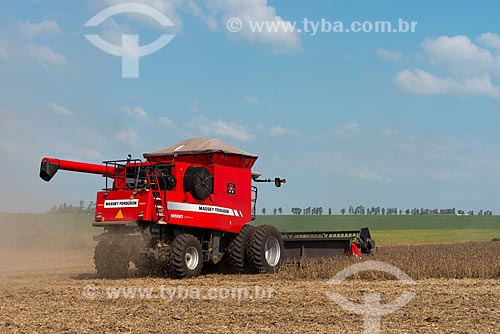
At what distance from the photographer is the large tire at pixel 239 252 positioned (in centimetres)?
1555

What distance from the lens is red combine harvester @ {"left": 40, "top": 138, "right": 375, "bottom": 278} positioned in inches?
550

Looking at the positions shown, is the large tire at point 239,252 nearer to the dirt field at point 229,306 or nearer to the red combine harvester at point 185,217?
the red combine harvester at point 185,217

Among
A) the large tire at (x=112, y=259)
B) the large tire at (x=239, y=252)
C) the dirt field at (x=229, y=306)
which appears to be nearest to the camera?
the dirt field at (x=229, y=306)

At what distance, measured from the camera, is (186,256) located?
1428cm

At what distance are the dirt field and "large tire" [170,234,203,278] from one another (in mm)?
252

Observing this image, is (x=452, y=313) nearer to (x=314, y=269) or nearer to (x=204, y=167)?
(x=314, y=269)

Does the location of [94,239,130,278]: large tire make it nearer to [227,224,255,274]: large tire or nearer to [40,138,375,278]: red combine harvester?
[40,138,375,278]: red combine harvester

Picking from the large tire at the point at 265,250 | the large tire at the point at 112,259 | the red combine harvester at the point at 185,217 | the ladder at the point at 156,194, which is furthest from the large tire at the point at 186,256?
the large tire at the point at 265,250

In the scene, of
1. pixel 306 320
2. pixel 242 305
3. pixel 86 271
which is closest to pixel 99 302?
pixel 242 305

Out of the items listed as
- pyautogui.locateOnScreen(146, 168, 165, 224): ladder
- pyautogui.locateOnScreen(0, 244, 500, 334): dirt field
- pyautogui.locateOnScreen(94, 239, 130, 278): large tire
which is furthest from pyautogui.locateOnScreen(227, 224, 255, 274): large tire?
pyautogui.locateOnScreen(94, 239, 130, 278): large tire

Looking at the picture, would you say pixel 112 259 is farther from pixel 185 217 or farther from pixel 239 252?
pixel 239 252

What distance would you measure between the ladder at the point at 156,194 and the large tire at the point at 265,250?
2.54 metres

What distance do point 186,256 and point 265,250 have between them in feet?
7.01

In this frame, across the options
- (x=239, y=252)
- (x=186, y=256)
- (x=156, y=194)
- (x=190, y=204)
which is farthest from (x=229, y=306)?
(x=239, y=252)
